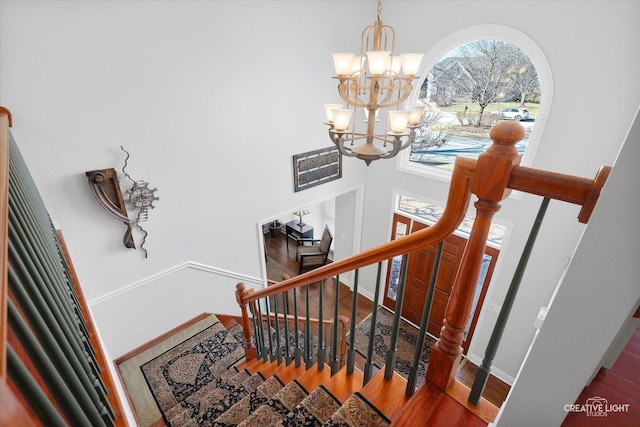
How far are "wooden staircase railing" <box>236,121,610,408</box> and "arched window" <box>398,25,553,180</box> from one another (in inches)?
127

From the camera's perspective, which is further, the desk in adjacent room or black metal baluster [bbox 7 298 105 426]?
the desk in adjacent room

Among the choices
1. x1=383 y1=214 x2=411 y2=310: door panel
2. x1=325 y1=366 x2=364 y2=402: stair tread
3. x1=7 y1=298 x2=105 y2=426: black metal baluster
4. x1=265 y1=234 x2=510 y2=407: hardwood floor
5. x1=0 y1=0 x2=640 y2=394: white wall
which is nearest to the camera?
x1=7 y1=298 x2=105 y2=426: black metal baluster

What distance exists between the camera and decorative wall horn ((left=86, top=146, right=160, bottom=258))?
8.36 ft

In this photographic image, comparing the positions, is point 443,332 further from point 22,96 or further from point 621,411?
point 22,96

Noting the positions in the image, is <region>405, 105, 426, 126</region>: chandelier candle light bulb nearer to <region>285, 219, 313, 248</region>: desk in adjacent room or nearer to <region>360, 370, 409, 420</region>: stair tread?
<region>360, 370, 409, 420</region>: stair tread

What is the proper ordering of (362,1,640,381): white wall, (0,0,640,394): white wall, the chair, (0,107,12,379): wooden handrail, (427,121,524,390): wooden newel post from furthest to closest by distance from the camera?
the chair, (362,1,640,381): white wall, (0,0,640,394): white wall, (427,121,524,390): wooden newel post, (0,107,12,379): wooden handrail

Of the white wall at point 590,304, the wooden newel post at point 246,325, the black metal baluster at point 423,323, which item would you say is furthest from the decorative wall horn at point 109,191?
the white wall at point 590,304

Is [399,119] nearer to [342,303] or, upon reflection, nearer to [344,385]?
[344,385]

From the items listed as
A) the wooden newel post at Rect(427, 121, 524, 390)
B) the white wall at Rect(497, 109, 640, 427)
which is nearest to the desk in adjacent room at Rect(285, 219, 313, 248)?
the wooden newel post at Rect(427, 121, 524, 390)

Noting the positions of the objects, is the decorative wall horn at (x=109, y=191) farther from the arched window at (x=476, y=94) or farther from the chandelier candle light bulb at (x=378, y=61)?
the arched window at (x=476, y=94)

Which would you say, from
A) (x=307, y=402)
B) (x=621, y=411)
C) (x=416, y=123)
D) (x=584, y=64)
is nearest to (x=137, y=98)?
(x=416, y=123)

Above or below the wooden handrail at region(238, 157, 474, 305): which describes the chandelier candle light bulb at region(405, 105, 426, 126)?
above

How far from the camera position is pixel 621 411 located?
0.77m

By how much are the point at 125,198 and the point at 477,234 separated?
9.75 feet
